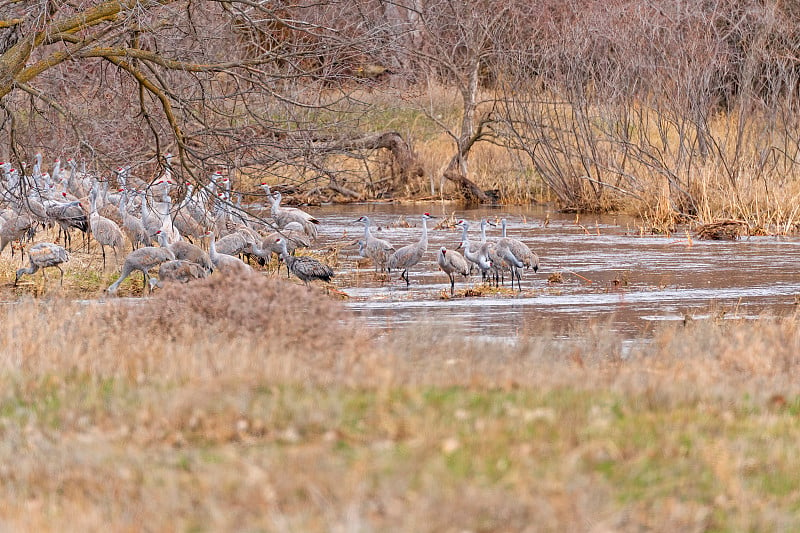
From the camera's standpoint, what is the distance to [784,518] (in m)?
5.12

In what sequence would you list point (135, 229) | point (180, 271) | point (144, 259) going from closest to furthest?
point (180, 271) < point (144, 259) < point (135, 229)

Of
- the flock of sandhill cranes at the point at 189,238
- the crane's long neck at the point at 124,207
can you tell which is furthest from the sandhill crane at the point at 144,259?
the crane's long neck at the point at 124,207

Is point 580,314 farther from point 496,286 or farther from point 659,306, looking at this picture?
point 496,286

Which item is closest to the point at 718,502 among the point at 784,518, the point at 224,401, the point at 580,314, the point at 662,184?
the point at 784,518

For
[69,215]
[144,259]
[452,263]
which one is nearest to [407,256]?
[452,263]

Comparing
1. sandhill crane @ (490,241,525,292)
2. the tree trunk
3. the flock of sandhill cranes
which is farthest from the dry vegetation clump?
the tree trunk

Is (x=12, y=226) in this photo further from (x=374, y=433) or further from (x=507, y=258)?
(x=374, y=433)

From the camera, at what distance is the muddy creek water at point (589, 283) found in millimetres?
14023

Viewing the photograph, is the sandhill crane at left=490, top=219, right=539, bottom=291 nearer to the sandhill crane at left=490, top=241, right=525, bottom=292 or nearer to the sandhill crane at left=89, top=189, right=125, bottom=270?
the sandhill crane at left=490, top=241, right=525, bottom=292

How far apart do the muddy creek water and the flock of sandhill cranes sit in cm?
47

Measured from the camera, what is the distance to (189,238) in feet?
74.3

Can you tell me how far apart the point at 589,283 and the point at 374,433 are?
1139 centimetres

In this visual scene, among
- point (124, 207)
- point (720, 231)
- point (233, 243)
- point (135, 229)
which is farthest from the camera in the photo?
point (720, 231)

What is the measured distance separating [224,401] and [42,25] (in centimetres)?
810
